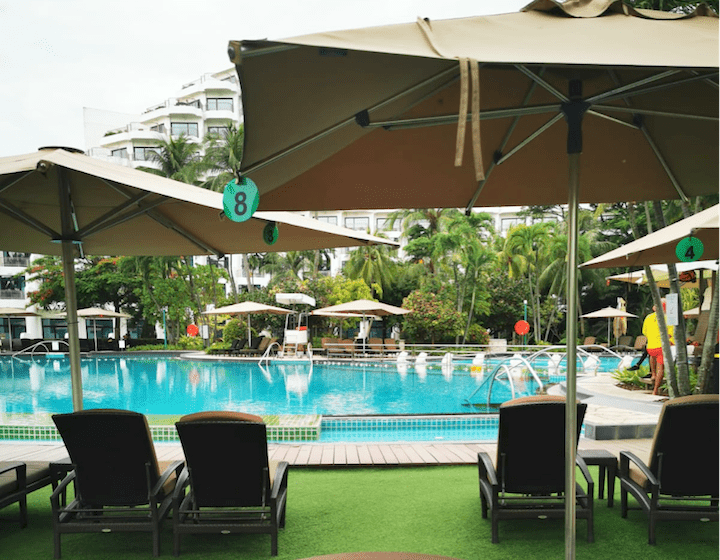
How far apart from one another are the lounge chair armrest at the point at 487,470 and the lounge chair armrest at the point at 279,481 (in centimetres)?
133

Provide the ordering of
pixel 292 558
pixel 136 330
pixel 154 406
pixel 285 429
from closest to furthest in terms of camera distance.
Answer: pixel 292 558
pixel 285 429
pixel 154 406
pixel 136 330

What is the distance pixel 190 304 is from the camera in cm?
3088

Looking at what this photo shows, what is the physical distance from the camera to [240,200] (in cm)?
256

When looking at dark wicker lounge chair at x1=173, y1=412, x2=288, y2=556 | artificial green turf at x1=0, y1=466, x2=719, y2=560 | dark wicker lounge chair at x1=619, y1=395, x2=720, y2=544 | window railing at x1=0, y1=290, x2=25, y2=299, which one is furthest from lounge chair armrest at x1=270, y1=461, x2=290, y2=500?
window railing at x1=0, y1=290, x2=25, y2=299

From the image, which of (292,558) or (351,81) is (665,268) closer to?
(292,558)

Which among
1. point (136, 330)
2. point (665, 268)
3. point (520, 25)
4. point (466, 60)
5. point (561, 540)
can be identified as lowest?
point (136, 330)

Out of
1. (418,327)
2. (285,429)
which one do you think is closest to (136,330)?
(418,327)

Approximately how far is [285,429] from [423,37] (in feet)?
18.8

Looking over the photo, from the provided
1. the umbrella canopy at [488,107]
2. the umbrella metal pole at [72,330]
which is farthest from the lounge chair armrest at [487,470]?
the umbrella metal pole at [72,330]

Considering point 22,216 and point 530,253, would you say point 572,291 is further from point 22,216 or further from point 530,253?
point 530,253

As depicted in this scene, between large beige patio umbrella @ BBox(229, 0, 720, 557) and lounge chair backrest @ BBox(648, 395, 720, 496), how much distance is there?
1.30 meters

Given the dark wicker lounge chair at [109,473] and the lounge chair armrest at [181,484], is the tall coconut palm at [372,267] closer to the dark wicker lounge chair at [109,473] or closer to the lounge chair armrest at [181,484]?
the lounge chair armrest at [181,484]

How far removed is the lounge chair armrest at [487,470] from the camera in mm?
3553

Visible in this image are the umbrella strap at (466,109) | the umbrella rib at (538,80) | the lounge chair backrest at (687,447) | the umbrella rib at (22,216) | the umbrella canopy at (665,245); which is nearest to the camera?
the umbrella strap at (466,109)
